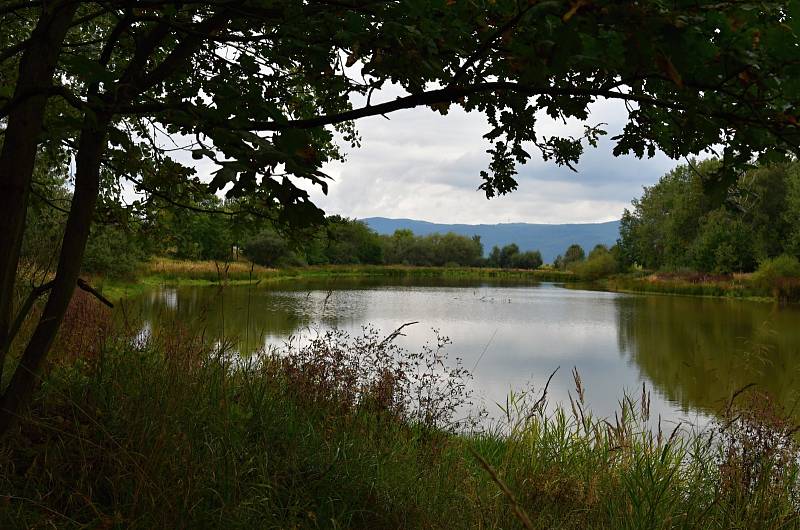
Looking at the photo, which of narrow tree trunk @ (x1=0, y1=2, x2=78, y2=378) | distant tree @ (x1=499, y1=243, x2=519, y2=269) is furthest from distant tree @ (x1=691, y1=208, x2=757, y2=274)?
distant tree @ (x1=499, y1=243, x2=519, y2=269)

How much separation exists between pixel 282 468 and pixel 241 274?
29.2 metres

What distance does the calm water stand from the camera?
770 cm

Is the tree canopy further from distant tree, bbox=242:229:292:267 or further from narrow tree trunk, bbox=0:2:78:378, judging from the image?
distant tree, bbox=242:229:292:267

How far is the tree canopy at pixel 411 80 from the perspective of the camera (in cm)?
136

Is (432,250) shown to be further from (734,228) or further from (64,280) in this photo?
(64,280)

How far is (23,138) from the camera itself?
6.91 feet

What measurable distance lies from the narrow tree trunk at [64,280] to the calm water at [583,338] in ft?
2.75

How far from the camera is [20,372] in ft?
7.63

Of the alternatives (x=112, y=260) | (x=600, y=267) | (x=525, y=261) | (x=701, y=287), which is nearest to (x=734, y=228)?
(x=701, y=287)

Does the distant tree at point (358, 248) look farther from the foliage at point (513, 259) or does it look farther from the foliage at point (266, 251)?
the foliage at point (513, 259)

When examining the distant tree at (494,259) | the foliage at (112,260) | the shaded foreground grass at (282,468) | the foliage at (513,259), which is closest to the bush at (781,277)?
the shaded foreground grass at (282,468)

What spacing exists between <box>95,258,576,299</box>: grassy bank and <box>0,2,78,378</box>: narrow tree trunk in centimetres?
112

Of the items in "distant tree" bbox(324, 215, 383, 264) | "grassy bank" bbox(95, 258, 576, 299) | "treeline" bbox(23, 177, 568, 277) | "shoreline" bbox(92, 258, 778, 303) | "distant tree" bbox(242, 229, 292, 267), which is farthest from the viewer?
"distant tree" bbox(324, 215, 383, 264)

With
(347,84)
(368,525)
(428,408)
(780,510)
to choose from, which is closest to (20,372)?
(368,525)
